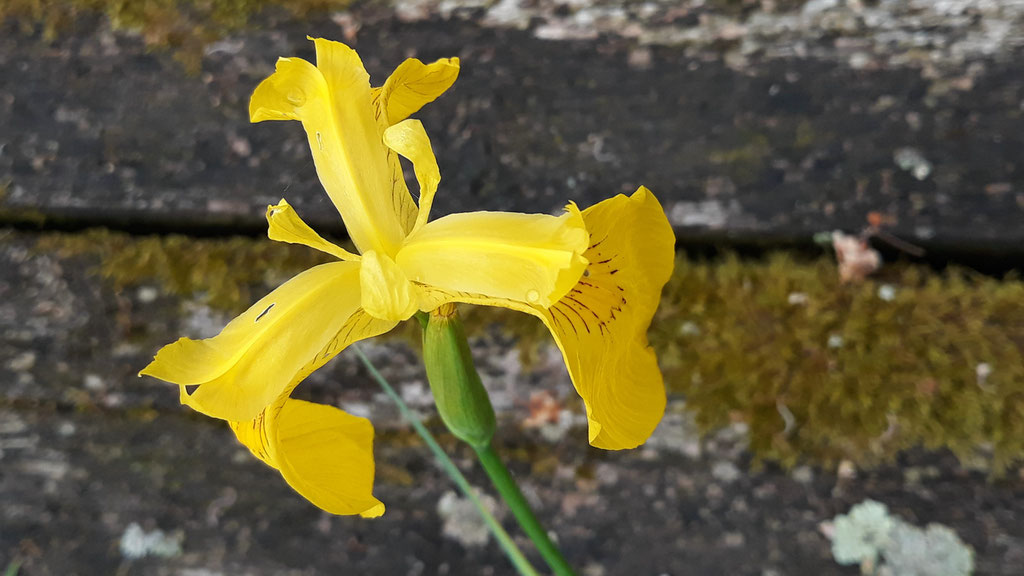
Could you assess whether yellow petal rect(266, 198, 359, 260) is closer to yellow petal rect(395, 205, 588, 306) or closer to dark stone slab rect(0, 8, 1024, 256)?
yellow petal rect(395, 205, 588, 306)

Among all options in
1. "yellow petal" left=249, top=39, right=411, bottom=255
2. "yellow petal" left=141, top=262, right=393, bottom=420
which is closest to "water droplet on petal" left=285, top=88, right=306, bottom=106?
"yellow petal" left=249, top=39, right=411, bottom=255

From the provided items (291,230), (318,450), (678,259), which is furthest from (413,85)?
(678,259)

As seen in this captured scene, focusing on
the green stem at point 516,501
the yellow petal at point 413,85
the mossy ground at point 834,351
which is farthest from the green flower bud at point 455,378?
the mossy ground at point 834,351

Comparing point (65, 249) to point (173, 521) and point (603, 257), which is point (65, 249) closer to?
point (173, 521)

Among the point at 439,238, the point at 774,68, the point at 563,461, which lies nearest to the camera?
the point at 439,238

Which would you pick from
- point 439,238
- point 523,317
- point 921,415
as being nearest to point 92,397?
point 523,317

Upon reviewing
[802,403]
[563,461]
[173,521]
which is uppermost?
[802,403]
